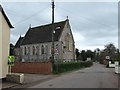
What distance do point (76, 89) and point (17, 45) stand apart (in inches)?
3022

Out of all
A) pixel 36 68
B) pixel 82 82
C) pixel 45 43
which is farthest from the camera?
pixel 45 43

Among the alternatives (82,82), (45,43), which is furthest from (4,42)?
(45,43)

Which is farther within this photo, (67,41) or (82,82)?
(67,41)

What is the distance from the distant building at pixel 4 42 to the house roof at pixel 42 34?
155ft

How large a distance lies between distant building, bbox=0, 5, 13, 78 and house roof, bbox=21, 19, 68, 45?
47282 millimetres

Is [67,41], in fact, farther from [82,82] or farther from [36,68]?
[82,82]

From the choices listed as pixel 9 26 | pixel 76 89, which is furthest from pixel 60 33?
pixel 76 89

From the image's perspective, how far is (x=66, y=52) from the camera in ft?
245

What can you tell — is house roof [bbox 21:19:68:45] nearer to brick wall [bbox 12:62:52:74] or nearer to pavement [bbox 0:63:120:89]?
brick wall [bbox 12:62:52:74]

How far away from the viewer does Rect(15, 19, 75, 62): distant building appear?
239ft

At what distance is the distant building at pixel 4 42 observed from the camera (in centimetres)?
2253

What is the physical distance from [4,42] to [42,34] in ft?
185

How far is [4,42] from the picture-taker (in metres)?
23.2

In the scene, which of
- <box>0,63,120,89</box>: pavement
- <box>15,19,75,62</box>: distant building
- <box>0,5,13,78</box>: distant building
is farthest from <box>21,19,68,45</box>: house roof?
<box>0,5,13,78</box>: distant building
